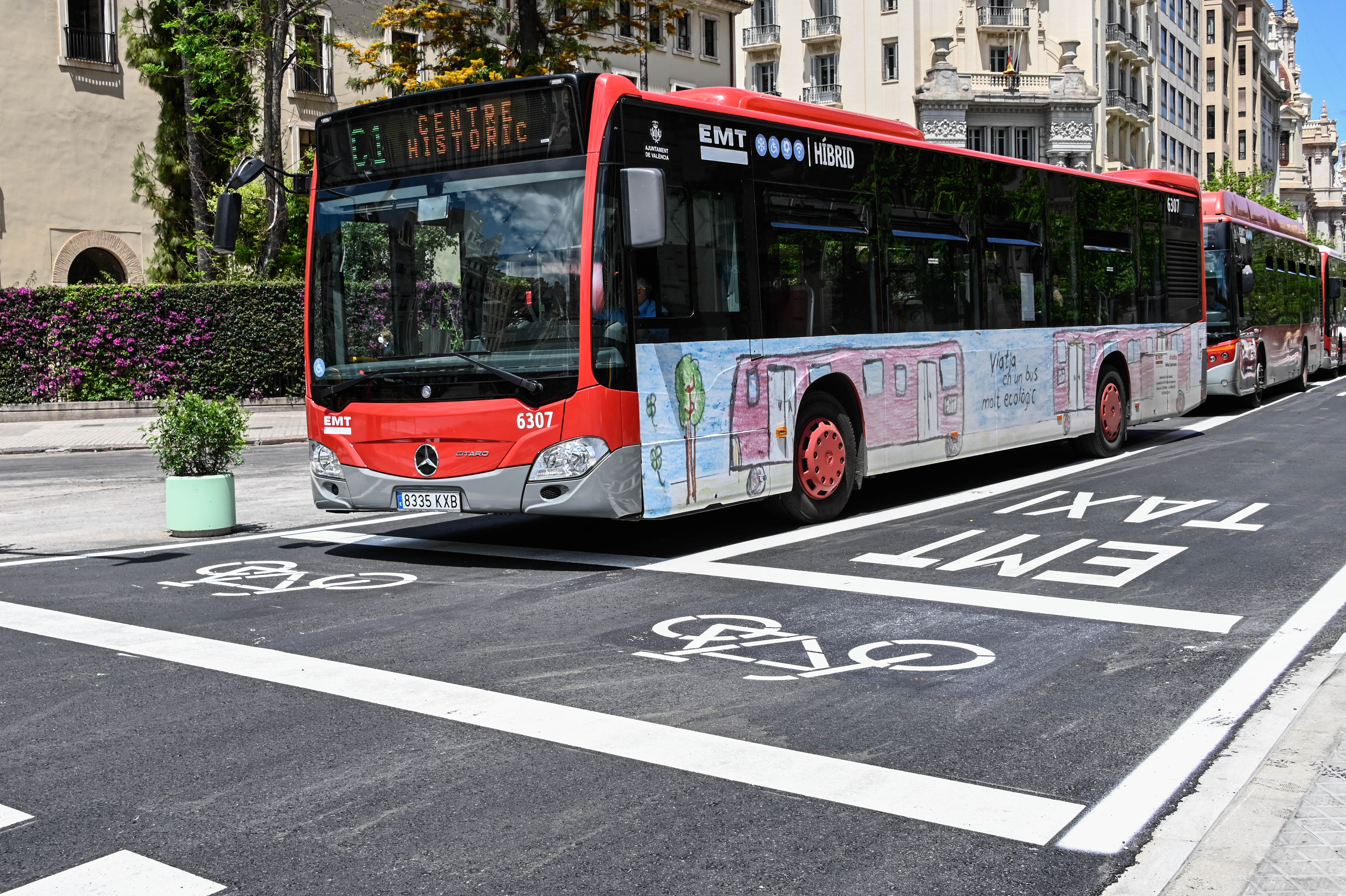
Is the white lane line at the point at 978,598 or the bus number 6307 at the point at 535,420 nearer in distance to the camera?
the white lane line at the point at 978,598

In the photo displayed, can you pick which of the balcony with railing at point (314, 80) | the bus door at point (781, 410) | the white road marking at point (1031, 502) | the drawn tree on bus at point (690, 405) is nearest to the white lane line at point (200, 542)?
the drawn tree on bus at point (690, 405)

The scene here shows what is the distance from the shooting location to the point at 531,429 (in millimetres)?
8992

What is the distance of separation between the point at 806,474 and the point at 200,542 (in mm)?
4779

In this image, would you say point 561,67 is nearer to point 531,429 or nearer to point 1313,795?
point 531,429

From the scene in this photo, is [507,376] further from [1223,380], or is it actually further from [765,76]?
[765,76]

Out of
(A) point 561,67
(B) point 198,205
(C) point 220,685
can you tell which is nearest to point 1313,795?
(C) point 220,685

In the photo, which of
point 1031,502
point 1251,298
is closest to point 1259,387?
point 1251,298

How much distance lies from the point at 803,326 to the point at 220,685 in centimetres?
588

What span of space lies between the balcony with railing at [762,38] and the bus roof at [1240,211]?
48.2m

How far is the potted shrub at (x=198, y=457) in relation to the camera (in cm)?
1126

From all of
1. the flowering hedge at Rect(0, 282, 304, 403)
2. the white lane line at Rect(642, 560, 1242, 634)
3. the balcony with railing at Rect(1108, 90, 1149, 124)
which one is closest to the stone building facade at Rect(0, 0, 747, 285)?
the flowering hedge at Rect(0, 282, 304, 403)

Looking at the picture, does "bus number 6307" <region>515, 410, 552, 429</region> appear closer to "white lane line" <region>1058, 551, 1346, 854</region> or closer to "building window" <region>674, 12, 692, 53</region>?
"white lane line" <region>1058, 551, 1346, 854</region>

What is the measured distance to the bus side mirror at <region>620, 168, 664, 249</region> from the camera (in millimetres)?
8727

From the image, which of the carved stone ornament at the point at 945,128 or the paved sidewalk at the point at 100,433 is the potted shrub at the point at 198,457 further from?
the carved stone ornament at the point at 945,128
